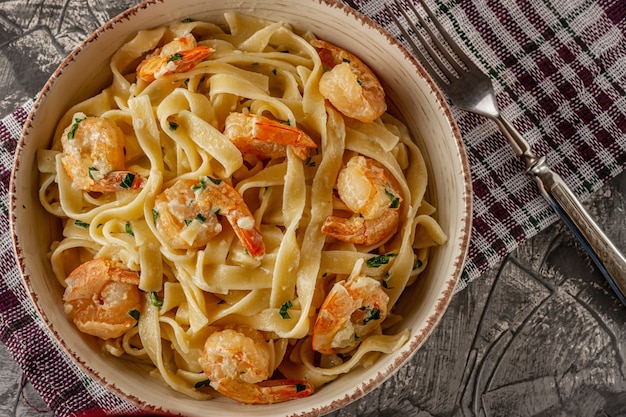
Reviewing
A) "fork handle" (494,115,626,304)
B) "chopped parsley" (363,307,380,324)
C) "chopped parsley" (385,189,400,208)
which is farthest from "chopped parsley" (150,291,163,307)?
"fork handle" (494,115,626,304)

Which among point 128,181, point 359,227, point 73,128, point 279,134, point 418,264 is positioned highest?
point 73,128

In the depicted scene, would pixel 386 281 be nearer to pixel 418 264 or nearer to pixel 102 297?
pixel 418 264

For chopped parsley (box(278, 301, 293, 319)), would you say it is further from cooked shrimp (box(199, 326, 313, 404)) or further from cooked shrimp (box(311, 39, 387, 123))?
cooked shrimp (box(311, 39, 387, 123))

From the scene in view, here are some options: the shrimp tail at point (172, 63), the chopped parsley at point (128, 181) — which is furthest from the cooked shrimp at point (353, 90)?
the chopped parsley at point (128, 181)

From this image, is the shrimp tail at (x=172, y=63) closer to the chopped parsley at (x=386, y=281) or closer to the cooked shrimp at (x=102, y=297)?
the cooked shrimp at (x=102, y=297)

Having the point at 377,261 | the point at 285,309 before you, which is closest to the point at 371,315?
Result: the point at 377,261

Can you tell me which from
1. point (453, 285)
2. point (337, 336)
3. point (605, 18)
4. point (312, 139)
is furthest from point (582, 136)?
point (337, 336)

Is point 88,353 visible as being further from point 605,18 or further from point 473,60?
point 605,18
